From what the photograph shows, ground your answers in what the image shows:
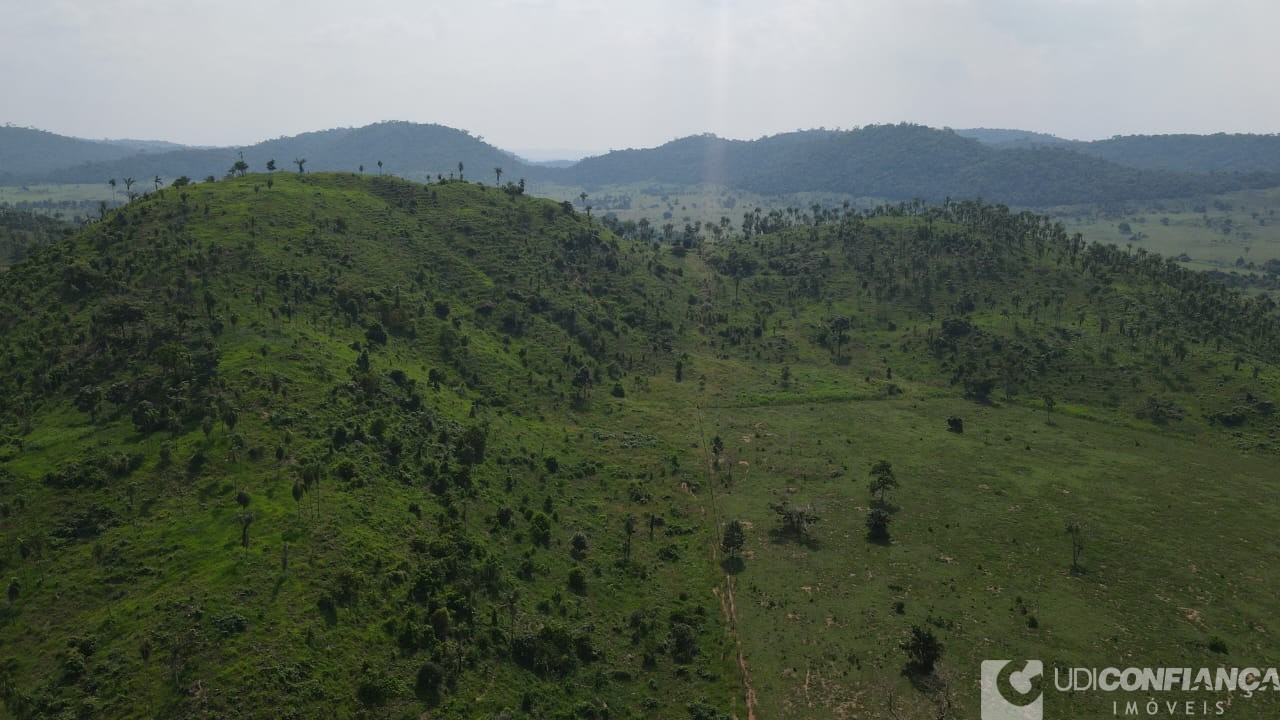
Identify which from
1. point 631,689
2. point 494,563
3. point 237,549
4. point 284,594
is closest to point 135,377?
point 237,549

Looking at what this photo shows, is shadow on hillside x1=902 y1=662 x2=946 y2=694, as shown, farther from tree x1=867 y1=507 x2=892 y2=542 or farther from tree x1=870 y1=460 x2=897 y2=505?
tree x1=870 y1=460 x2=897 y2=505

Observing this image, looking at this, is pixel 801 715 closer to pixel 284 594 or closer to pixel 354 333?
pixel 284 594

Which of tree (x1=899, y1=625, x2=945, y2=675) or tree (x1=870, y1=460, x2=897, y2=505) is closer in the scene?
tree (x1=899, y1=625, x2=945, y2=675)

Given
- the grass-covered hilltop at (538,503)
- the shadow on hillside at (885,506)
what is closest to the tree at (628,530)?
the grass-covered hilltop at (538,503)

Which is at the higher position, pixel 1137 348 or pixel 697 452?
pixel 1137 348

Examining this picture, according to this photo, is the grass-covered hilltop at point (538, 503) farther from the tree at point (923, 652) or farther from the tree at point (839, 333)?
the tree at point (839, 333)

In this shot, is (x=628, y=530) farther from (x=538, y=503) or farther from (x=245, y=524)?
(x=245, y=524)

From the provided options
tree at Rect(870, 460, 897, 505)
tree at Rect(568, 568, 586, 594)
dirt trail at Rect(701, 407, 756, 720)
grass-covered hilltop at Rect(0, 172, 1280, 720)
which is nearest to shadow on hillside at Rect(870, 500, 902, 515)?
tree at Rect(870, 460, 897, 505)

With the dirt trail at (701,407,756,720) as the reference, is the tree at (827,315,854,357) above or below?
above
